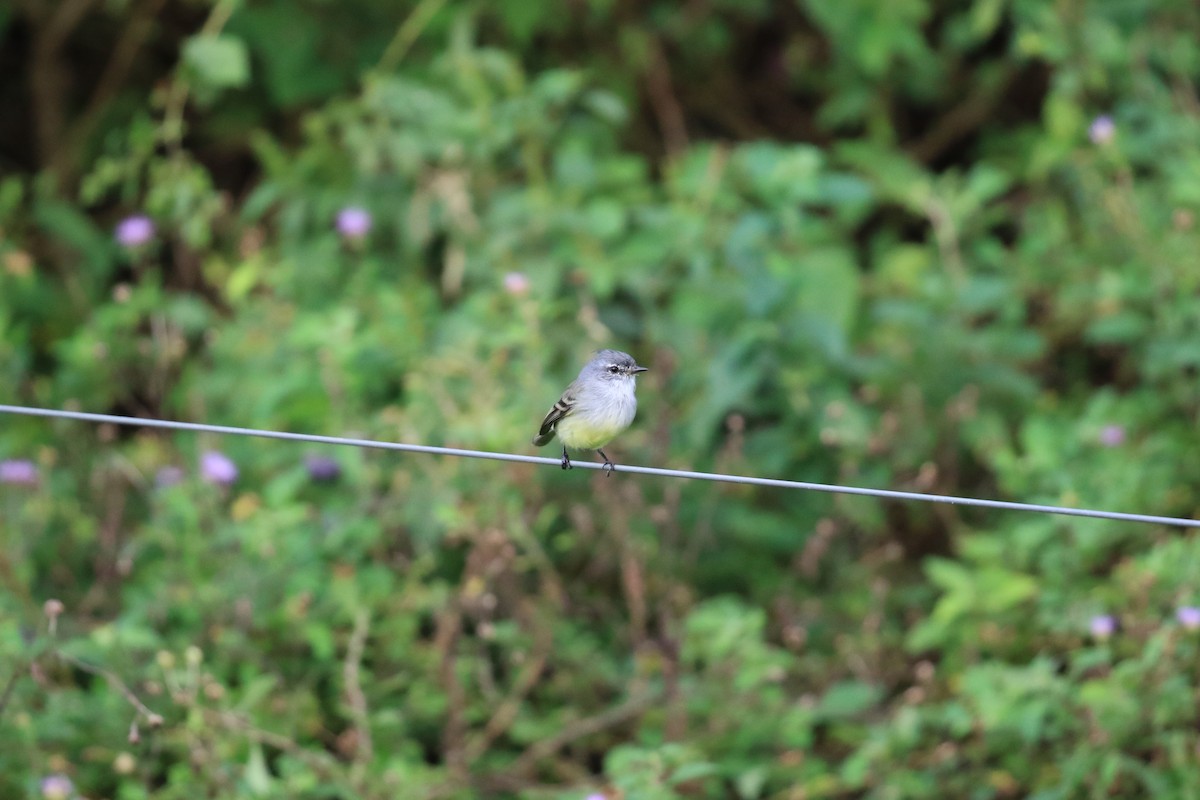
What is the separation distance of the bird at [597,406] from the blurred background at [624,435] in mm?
434

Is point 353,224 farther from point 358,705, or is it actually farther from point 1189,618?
point 1189,618

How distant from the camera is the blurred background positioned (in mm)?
4418

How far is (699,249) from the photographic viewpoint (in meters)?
5.57

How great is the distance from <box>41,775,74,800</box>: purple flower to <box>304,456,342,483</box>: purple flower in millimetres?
1245

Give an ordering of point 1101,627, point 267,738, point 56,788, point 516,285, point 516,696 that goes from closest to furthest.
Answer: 1. point 56,788
2. point 267,738
3. point 1101,627
4. point 516,696
5. point 516,285

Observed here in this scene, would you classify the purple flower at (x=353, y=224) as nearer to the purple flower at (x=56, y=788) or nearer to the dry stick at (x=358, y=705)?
the dry stick at (x=358, y=705)

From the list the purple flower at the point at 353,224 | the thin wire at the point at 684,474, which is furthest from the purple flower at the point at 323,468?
the thin wire at the point at 684,474

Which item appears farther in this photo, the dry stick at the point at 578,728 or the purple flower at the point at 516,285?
the purple flower at the point at 516,285

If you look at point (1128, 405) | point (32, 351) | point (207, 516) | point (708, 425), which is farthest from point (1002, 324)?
point (32, 351)

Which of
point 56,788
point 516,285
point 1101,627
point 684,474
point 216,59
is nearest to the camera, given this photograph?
point 684,474

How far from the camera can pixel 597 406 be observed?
13.8 feet

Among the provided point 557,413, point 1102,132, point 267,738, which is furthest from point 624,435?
point 1102,132

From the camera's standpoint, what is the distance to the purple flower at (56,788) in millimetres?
3873

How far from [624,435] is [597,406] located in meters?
1.03
